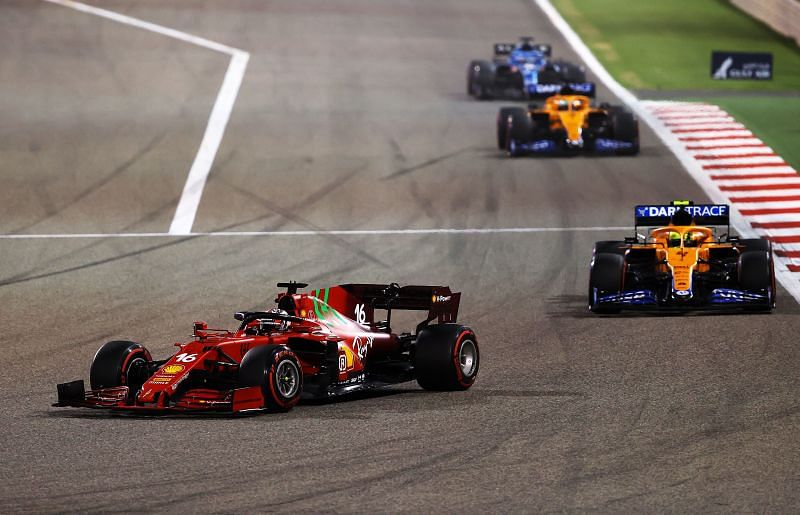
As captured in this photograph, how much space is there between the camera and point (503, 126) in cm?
3475

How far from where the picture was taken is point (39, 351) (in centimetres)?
1856

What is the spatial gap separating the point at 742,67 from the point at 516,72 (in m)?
6.10

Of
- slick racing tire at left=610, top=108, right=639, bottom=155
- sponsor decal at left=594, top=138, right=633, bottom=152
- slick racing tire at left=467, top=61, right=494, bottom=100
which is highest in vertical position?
slick racing tire at left=467, top=61, right=494, bottom=100

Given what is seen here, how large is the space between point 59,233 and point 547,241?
27.9ft

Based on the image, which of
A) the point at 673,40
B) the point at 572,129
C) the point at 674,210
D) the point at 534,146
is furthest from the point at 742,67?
the point at 674,210

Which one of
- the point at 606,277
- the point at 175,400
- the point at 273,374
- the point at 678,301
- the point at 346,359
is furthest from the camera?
the point at 606,277

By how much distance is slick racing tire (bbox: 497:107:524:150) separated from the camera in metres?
34.4

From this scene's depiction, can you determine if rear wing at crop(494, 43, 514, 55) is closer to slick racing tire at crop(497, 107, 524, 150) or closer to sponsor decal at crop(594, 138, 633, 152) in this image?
slick racing tire at crop(497, 107, 524, 150)

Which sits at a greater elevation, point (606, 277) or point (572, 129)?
point (572, 129)

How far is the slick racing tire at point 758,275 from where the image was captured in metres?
20.2

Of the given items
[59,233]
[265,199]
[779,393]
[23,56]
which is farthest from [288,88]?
[779,393]

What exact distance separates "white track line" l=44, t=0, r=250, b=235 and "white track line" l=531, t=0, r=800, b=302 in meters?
9.83

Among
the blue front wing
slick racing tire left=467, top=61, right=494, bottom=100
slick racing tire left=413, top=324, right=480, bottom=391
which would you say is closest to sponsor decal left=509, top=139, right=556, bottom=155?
slick racing tire left=467, top=61, right=494, bottom=100

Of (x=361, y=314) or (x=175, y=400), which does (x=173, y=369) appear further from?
(x=361, y=314)
